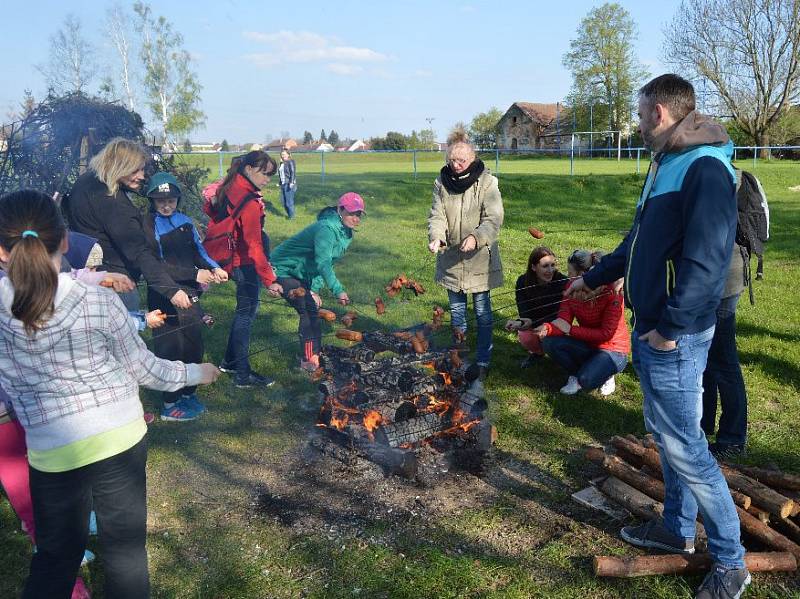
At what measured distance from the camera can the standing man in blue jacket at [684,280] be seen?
2.52m

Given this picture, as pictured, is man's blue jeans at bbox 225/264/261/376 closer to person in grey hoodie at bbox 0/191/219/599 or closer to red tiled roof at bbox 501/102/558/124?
person in grey hoodie at bbox 0/191/219/599

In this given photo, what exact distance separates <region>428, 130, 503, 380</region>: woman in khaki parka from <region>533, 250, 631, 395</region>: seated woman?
69 cm

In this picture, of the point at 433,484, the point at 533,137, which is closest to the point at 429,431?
the point at 433,484

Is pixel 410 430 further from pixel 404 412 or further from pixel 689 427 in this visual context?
pixel 689 427

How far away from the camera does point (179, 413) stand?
5223 mm

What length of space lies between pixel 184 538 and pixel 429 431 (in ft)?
5.87

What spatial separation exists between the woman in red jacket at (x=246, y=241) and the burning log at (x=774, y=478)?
12.8 ft

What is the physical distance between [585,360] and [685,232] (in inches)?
119

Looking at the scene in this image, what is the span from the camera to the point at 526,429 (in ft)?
16.2

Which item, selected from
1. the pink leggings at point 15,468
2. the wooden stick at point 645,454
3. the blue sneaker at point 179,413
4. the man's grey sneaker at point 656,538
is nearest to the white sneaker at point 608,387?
the wooden stick at point 645,454

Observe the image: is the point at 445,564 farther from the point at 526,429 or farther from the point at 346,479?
the point at 526,429

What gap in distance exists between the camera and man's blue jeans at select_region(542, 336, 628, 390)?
5262 millimetres

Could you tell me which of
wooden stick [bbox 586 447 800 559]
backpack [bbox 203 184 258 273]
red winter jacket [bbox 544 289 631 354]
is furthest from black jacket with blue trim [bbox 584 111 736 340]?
backpack [bbox 203 184 258 273]

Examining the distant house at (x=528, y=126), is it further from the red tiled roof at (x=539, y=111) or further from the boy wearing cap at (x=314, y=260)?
the boy wearing cap at (x=314, y=260)
